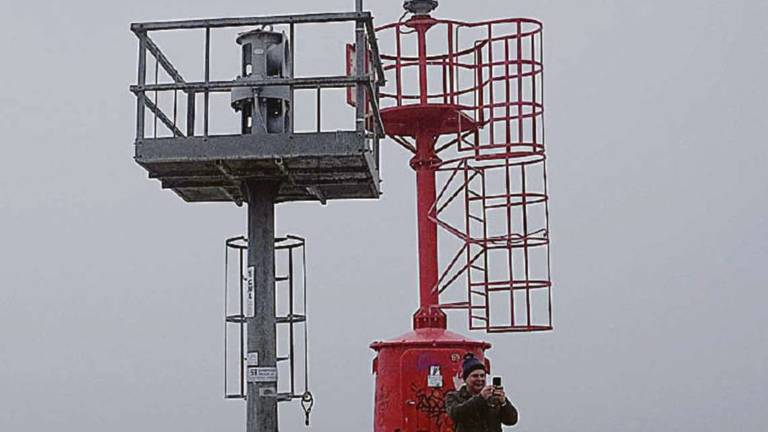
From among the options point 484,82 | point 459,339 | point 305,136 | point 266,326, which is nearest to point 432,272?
point 459,339

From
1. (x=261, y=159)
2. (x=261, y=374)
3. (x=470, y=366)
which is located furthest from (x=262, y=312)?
(x=470, y=366)

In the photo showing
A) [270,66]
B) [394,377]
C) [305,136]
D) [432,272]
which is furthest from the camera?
[432,272]

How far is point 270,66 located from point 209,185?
1535mm

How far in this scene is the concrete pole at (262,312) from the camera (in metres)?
14.3

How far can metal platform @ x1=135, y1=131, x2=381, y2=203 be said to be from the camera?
43.5 ft

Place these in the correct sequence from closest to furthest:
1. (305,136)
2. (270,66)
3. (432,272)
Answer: (305,136), (270,66), (432,272)

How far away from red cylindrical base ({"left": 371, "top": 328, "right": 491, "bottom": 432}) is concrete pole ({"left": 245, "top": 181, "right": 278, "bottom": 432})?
8.28ft

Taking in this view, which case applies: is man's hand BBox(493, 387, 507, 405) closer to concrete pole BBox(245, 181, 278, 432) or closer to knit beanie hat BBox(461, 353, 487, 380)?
knit beanie hat BBox(461, 353, 487, 380)

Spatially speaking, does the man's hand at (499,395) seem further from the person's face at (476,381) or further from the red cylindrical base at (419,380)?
the red cylindrical base at (419,380)

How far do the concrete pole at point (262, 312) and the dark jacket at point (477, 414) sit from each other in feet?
10.7

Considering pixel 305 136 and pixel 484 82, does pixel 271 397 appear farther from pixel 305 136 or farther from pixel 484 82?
pixel 484 82

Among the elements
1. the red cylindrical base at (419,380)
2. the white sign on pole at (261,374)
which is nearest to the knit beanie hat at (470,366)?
the white sign on pole at (261,374)

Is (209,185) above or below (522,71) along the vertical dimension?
below

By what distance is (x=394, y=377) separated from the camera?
54.5 feet
